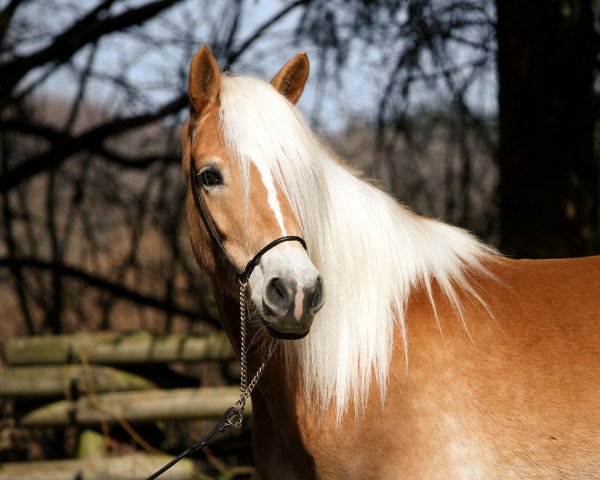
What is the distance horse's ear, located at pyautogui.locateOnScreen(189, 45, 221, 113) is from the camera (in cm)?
219

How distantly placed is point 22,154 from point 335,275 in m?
5.86

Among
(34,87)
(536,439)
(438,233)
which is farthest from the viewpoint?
(34,87)

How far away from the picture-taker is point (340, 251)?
2.19 metres

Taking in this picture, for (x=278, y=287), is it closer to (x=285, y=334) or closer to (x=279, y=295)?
(x=279, y=295)

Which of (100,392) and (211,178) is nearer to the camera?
(211,178)

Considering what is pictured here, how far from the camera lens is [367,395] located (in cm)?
207

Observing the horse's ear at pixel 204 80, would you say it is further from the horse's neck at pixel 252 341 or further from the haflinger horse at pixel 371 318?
the horse's neck at pixel 252 341

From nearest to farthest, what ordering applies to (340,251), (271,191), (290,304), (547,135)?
(290,304), (271,191), (340,251), (547,135)

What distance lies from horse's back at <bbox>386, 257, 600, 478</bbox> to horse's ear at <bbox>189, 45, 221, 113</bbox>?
1.04 metres

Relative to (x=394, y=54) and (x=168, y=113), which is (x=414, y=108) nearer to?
(x=394, y=54)

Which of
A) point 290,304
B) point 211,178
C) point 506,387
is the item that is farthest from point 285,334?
point 506,387

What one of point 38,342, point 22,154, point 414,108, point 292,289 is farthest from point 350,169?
point 22,154

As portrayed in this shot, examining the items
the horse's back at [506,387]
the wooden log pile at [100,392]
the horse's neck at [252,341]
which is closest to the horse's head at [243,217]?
the horse's neck at [252,341]

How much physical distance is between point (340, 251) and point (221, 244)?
1.36 feet
